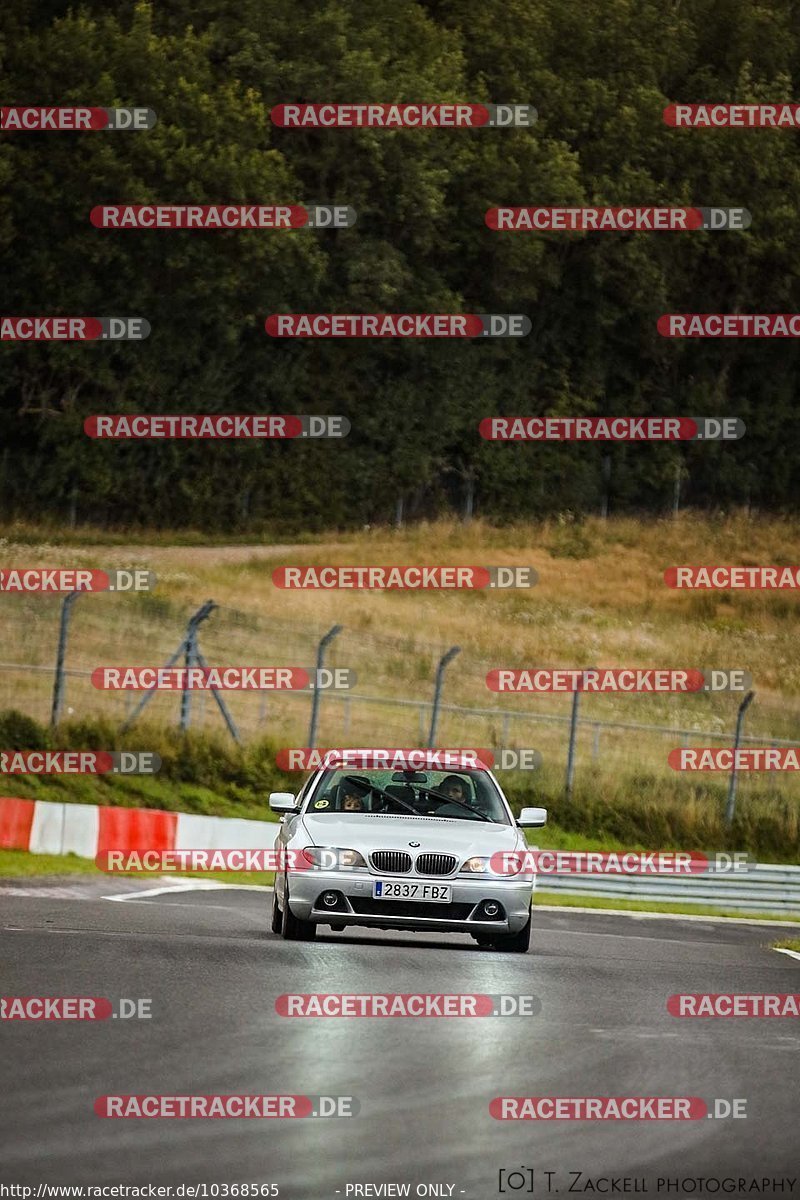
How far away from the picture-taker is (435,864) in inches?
538

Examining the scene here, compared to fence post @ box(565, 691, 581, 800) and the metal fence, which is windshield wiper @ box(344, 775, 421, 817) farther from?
fence post @ box(565, 691, 581, 800)

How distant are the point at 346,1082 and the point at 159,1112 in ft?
3.45

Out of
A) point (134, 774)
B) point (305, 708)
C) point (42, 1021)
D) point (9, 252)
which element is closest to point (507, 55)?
point (9, 252)

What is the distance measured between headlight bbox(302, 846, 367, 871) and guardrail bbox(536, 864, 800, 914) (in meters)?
11.6

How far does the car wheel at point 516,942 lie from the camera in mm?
14164

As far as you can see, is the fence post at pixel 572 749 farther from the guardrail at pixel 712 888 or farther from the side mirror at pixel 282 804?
the side mirror at pixel 282 804

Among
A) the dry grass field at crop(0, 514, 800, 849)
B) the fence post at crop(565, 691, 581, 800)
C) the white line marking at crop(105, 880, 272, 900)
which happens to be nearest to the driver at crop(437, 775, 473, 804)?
the white line marking at crop(105, 880, 272, 900)

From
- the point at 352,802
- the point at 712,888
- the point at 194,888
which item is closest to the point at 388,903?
the point at 352,802

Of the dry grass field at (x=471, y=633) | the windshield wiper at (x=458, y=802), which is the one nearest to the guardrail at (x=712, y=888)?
the dry grass field at (x=471, y=633)

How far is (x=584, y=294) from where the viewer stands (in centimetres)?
6372

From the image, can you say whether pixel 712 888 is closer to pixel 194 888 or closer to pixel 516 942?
pixel 194 888

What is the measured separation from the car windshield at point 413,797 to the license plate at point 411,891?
2.85 ft

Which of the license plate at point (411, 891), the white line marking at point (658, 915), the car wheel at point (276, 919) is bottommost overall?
the white line marking at point (658, 915)

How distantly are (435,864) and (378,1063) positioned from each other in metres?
4.80
